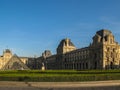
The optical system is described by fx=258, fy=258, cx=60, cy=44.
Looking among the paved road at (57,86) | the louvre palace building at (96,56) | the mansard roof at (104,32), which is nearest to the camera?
the paved road at (57,86)

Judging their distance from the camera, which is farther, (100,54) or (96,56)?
(96,56)

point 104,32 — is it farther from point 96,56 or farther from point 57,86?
point 57,86

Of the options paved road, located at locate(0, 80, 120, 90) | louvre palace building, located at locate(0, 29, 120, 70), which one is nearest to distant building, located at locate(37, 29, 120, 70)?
louvre palace building, located at locate(0, 29, 120, 70)

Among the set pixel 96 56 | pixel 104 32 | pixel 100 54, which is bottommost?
pixel 96 56

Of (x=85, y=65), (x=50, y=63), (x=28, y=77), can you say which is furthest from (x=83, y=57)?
(x=28, y=77)

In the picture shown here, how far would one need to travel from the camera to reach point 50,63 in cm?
16438

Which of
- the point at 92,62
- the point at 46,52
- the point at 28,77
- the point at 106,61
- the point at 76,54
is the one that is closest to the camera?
the point at 28,77

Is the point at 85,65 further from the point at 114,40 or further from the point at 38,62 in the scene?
the point at 38,62

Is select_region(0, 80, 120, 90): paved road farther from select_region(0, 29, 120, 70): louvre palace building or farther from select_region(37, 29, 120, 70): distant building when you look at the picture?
select_region(37, 29, 120, 70): distant building

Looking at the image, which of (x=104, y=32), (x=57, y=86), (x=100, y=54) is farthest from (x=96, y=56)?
(x=57, y=86)

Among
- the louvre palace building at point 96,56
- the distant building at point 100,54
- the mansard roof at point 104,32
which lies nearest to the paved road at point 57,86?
the louvre palace building at point 96,56

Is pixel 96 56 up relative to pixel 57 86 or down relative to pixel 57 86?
up

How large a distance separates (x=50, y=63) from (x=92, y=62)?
58968mm

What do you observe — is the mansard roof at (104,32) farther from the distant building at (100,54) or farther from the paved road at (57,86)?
the paved road at (57,86)
